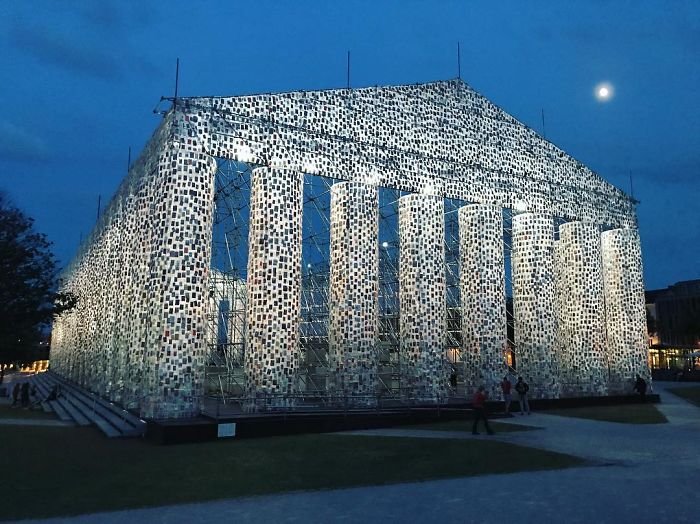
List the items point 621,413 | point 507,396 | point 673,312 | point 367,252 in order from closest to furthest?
point 507,396
point 367,252
point 621,413
point 673,312

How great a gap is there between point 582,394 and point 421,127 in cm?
1078

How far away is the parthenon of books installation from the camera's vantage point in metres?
14.2

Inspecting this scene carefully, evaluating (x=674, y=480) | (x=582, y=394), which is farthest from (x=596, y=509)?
(x=582, y=394)

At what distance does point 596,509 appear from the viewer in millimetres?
6016

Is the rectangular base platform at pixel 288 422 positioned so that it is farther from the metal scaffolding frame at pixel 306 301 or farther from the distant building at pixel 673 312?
the distant building at pixel 673 312

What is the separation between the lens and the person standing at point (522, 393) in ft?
54.7

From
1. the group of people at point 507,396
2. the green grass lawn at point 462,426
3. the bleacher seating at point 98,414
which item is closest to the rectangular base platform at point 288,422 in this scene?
the green grass lawn at point 462,426

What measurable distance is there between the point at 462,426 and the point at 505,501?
7708 millimetres

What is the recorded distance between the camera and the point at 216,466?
885 cm

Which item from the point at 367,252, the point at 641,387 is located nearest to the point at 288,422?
the point at 367,252

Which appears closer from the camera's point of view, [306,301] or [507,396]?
[507,396]

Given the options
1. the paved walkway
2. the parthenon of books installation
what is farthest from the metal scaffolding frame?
the paved walkway

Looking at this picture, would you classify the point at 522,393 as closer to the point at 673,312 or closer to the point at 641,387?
the point at 641,387

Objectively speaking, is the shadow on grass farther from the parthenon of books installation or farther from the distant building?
the distant building
